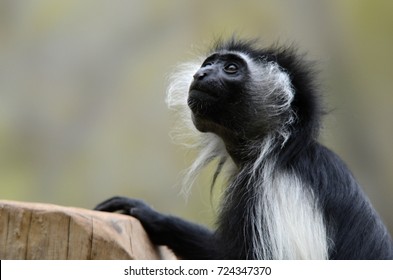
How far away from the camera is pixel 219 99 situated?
226cm

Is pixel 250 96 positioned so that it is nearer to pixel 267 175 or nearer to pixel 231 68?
pixel 231 68

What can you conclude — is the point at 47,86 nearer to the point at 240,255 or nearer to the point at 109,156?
the point at 109,156

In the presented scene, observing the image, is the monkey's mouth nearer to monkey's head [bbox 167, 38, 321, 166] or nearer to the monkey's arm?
monkey's head [bbox 167, 38, 321, 166]

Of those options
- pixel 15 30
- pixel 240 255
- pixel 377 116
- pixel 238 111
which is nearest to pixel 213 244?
pixel 240 255

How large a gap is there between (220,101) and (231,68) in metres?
0.13

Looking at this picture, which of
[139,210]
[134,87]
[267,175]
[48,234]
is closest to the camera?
[48,234]

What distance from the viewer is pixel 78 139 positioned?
368 centimetres

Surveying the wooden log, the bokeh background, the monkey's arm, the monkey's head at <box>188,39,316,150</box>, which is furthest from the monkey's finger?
the bokeh background

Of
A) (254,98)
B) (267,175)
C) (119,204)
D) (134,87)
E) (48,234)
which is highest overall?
(254,98)

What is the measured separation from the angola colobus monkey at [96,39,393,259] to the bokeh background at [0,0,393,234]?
1.17 m

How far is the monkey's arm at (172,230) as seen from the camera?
218 cm

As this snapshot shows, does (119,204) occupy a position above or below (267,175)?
below

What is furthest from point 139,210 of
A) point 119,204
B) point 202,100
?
point 202,100

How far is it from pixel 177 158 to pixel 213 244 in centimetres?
144
